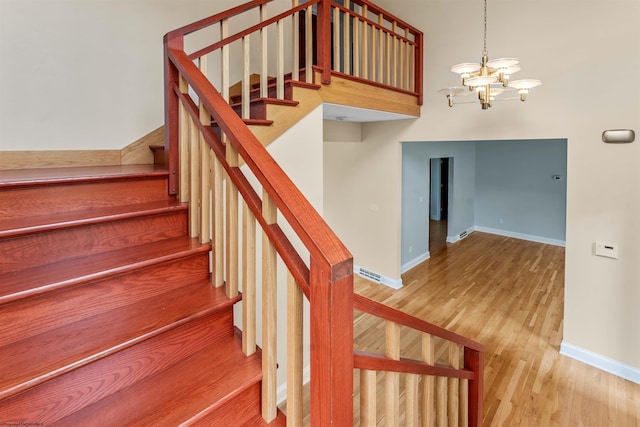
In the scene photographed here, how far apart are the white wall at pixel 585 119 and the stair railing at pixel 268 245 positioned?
296 centimetres

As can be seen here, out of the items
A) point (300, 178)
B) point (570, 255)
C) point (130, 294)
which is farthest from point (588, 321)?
point (130, 294)

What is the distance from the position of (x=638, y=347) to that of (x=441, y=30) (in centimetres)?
379

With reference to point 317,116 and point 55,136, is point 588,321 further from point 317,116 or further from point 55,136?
point 55,136

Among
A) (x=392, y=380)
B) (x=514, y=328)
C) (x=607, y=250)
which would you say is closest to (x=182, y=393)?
(x=392, y=380)

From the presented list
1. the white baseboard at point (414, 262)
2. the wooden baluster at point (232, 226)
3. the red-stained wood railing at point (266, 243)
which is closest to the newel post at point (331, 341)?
the red-stained wood railing at point (266, 243)

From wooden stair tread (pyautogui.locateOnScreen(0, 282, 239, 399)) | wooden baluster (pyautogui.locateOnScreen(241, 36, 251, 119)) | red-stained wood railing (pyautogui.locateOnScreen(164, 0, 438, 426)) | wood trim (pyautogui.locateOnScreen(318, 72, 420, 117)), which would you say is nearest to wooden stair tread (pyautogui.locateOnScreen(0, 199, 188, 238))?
red-stained wood railing (pyautogui.locateOnScreen(164, 0, 438, 426))

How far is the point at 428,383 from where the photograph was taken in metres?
1.63

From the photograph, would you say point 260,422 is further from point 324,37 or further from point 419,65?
point 419,65

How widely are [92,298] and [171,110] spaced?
1040 millimetres

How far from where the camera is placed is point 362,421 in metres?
1.25

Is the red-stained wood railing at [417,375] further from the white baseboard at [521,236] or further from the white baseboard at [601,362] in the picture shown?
the white baseboard at [521,236]

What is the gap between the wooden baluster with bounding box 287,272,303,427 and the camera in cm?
104

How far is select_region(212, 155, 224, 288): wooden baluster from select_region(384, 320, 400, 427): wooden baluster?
31.2 inches

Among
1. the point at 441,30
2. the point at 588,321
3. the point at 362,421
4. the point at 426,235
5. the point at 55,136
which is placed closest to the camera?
the point at 362,421
